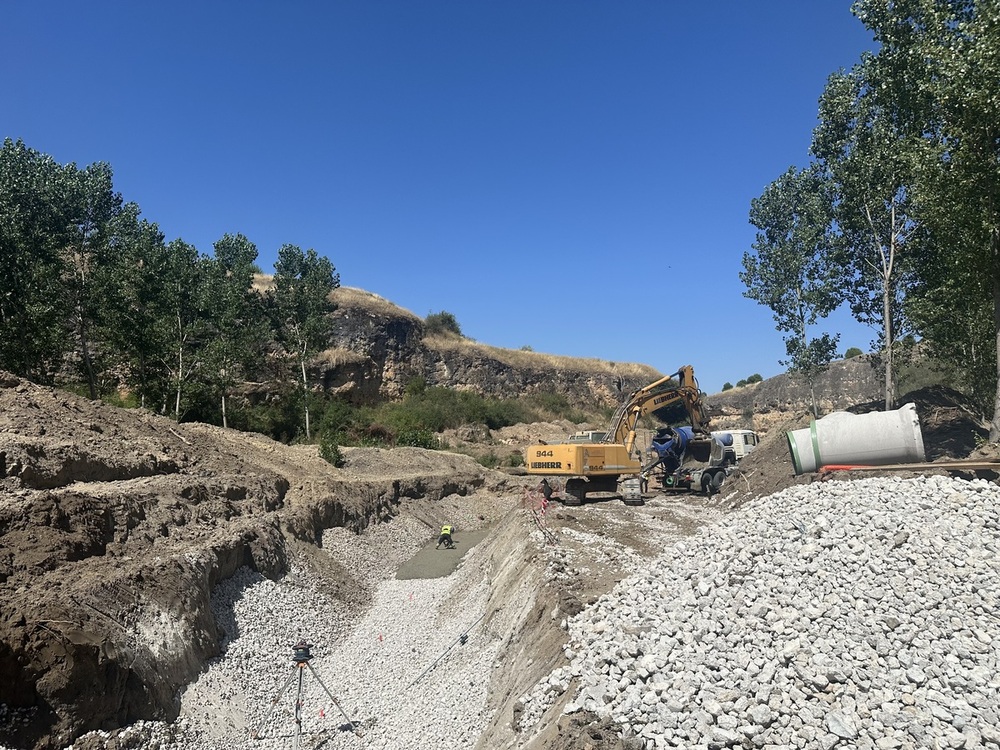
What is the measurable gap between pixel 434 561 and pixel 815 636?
53.8 ft

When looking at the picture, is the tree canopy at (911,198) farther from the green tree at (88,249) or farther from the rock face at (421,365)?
the green tree at (88,249)

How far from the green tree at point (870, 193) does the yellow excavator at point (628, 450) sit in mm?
6847

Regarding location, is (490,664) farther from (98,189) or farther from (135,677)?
(98,189)

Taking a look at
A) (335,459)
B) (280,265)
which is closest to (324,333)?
(280,265)

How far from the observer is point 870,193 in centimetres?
2302

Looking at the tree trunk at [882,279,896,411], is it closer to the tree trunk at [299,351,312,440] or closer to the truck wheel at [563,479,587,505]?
the truck wheel at [563,479,587,505]

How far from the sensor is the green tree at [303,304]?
131 ft

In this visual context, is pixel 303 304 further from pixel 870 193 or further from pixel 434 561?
pixel 870 193

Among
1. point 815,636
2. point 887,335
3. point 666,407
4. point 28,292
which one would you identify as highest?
point 28,292

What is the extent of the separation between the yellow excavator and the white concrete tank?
578 centimetres

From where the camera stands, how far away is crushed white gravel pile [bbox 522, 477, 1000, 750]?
16.6 ft

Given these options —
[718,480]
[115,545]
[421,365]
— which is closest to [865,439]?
[718,480]

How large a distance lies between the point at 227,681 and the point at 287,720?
1.29 metres

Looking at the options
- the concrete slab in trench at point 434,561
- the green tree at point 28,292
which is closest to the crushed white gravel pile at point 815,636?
the concrete slab in trench at point 434,561
